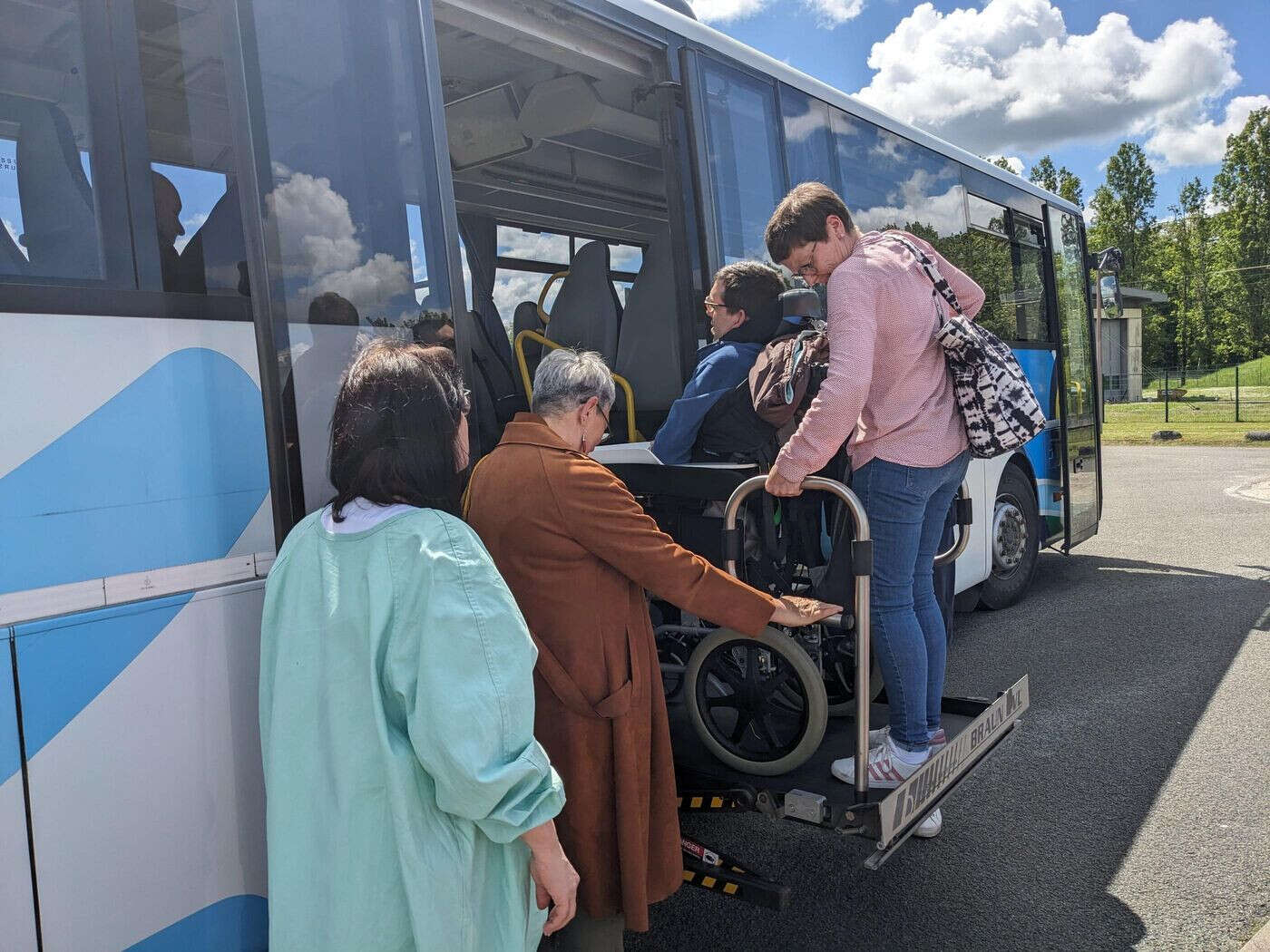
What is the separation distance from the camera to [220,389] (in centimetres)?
223

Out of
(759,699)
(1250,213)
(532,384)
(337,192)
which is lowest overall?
(759,699)

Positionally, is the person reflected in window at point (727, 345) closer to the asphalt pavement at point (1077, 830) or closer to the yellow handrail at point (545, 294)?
the asphalt pavement at point (1077, 830)

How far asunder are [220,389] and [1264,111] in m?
60.7

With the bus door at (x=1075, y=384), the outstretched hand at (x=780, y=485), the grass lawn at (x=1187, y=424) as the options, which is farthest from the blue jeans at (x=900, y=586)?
the grass lawn at (x=1187, y=424)

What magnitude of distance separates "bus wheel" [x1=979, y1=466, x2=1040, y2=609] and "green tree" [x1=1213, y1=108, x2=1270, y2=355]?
52950mm

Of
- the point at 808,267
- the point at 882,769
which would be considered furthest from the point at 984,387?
the point at 882,769

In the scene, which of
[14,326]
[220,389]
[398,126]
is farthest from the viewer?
[398,126]

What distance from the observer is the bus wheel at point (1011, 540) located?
687 cm

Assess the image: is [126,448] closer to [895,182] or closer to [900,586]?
[900,586]

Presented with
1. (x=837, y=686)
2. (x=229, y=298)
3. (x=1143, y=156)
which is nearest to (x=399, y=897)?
(x=229, y=298)

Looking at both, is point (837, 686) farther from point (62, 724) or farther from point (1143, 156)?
point (1143, 156)

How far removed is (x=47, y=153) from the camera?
2.10 meters

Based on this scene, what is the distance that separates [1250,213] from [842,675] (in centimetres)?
5739

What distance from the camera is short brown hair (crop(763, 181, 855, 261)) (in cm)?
312
